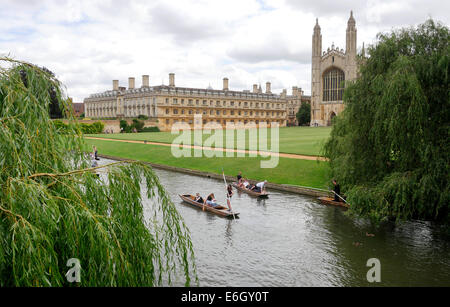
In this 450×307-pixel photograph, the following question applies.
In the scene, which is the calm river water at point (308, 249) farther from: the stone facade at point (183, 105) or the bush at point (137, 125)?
the stone facade at point (183, 105)

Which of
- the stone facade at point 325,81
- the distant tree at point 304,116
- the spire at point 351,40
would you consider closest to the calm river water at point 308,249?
the spire at point 351,40

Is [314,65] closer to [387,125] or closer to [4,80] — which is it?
[387,125]

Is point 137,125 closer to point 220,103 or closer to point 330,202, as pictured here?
point 220,103

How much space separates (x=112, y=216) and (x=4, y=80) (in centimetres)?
262

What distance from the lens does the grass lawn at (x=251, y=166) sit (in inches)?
827

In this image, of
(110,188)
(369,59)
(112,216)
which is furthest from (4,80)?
(369,59)

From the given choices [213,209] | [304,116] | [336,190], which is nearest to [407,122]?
[336,190]

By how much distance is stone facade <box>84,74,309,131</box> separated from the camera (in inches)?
2785

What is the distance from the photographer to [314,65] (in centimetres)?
8081

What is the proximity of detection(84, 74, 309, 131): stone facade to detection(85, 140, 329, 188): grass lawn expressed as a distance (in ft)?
118

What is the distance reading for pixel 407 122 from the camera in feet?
36.9

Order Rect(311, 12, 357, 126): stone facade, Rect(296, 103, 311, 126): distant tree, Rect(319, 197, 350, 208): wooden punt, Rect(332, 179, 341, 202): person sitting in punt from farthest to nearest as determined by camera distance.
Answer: Rect(296, 103, 311, 126): distant tree, Rect(311, 12, 357, 126): stone facade, Rect(332, 179, 341, 202): person sitting in punt, Rect(319, 197, 350, 208): wooden punt

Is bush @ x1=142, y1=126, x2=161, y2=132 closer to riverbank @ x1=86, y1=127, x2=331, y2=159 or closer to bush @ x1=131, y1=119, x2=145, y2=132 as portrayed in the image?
bush @ x1=131, y1=119, x2=145, y2=132

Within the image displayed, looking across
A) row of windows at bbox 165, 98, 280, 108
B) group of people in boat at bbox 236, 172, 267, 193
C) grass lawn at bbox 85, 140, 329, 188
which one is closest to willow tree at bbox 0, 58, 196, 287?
grass lawn at bbox 85, 140, 329, 188
